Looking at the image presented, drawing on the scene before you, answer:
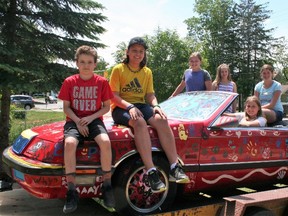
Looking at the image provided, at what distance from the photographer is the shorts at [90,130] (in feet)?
12.3

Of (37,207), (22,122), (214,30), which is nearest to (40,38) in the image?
(37,207)

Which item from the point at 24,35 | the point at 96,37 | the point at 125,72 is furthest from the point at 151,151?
the point at 96,37

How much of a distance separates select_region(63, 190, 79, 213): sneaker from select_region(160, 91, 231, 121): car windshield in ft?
5.36

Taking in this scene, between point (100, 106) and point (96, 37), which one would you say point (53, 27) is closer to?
point (96, 37)

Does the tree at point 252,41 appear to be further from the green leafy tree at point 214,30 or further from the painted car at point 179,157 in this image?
the painted car at point 179,157

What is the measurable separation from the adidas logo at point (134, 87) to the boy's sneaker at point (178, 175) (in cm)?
99

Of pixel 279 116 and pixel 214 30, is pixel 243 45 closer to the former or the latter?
pixel 214 30

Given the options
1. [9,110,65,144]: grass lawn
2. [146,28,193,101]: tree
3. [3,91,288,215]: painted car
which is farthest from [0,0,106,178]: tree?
[146,28,193,101]: tree

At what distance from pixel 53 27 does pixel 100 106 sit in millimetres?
6761

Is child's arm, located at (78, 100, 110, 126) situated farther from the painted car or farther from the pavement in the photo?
the pavement

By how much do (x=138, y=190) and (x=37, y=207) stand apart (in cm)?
156

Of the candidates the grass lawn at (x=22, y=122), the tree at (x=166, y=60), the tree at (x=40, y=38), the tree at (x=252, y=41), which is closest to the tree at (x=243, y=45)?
the tree at (x=252, y=41)

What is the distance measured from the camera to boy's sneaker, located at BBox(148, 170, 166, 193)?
379 centimetres

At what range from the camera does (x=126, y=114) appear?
4121 mm
